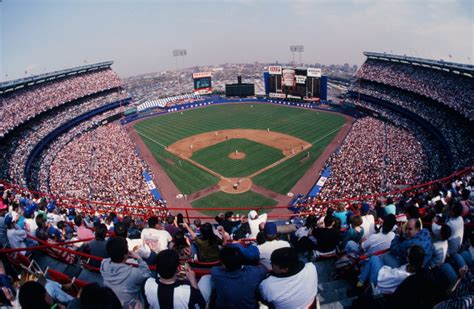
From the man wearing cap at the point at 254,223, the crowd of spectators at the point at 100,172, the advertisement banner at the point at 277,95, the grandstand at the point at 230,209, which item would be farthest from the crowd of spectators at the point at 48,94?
the man wearing cap at the point at 254,223

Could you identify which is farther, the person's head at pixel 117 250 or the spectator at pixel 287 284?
the person's head at pixel 117 250

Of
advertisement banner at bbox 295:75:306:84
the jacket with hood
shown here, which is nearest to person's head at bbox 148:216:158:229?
the jacket with hood


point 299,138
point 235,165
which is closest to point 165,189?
point 235,165

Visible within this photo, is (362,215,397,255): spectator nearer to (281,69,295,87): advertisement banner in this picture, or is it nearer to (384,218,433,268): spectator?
(384,218,433,268): spectator

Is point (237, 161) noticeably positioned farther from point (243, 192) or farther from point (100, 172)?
point (100, 172)

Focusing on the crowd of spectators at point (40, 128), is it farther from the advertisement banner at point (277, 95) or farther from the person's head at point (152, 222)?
the advertisement banner at point (277, 95)

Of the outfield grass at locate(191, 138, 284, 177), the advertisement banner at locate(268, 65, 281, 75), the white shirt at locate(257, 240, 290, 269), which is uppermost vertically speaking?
the advertisement banner at locate(268, 65, 281, 75)
